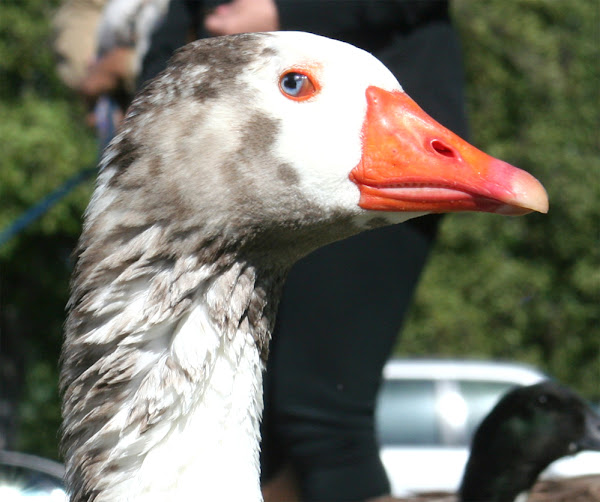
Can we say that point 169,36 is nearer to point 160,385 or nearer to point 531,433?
point 160,385

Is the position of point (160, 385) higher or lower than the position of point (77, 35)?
higher

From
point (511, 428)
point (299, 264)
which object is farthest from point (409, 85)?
point (511, 428)

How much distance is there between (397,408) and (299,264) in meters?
5.92

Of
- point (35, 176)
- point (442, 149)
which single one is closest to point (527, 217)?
point (35, 176)

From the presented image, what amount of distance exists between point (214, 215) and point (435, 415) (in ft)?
22.2

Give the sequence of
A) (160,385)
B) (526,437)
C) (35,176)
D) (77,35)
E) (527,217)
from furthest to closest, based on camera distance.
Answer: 1. (527,217)
2. (35,176)
3. (526,437)
4. (77,35)
5. (160,385)

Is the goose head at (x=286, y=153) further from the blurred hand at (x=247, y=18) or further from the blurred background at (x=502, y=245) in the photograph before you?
the blurred background at (x=502, y=245)

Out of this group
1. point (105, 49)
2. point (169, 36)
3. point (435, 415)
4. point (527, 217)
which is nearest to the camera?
point (169, 36)

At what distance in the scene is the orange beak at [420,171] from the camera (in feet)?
4.85

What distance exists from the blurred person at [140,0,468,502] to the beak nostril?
0.80 metres

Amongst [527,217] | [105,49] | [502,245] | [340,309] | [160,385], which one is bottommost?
[502,245]

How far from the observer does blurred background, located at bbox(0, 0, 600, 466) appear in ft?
31.7

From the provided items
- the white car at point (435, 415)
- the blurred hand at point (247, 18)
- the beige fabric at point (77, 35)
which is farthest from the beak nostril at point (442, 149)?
the white car at point (435, 415)

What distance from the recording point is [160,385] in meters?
1.44
